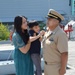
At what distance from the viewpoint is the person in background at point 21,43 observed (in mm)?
4347

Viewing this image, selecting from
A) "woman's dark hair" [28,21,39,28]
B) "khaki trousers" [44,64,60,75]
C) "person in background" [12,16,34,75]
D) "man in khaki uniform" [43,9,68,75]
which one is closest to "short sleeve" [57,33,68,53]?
"man in khaki uniform" [43,9,68,75]

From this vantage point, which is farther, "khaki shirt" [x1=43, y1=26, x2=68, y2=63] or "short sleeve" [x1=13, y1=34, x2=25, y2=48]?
"short sleeve" [x1=13, y1=34, x2=25, y2=48]

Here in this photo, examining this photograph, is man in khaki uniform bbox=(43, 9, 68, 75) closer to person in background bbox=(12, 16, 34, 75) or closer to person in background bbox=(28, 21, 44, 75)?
person in background bbox=(12, 16, 34, 75)

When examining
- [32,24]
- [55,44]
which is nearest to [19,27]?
[32,24]

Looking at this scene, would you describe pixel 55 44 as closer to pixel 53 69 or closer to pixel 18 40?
pixel 53 69

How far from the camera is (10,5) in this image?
37625 millimetres

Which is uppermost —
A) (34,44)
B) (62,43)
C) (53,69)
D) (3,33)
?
(62,43)

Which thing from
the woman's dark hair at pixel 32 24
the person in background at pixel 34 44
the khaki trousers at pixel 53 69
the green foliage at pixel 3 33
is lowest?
the green foliage at pixel 3 33

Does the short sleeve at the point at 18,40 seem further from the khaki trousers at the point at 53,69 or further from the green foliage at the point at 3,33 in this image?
the green foliage at the point at 3,33

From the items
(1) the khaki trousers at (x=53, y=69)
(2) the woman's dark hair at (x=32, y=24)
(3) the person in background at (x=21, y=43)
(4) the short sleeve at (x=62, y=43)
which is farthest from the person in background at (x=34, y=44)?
(4) the short sleeve at (x=62, y=43)

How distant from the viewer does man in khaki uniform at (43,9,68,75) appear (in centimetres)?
380

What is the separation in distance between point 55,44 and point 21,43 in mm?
694

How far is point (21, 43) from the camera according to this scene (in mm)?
4344

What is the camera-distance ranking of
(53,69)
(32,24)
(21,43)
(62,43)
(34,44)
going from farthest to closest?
1. (32,24)
2. (34,44)
3. (21,43)
4. (53,69)
5. (62,43)
